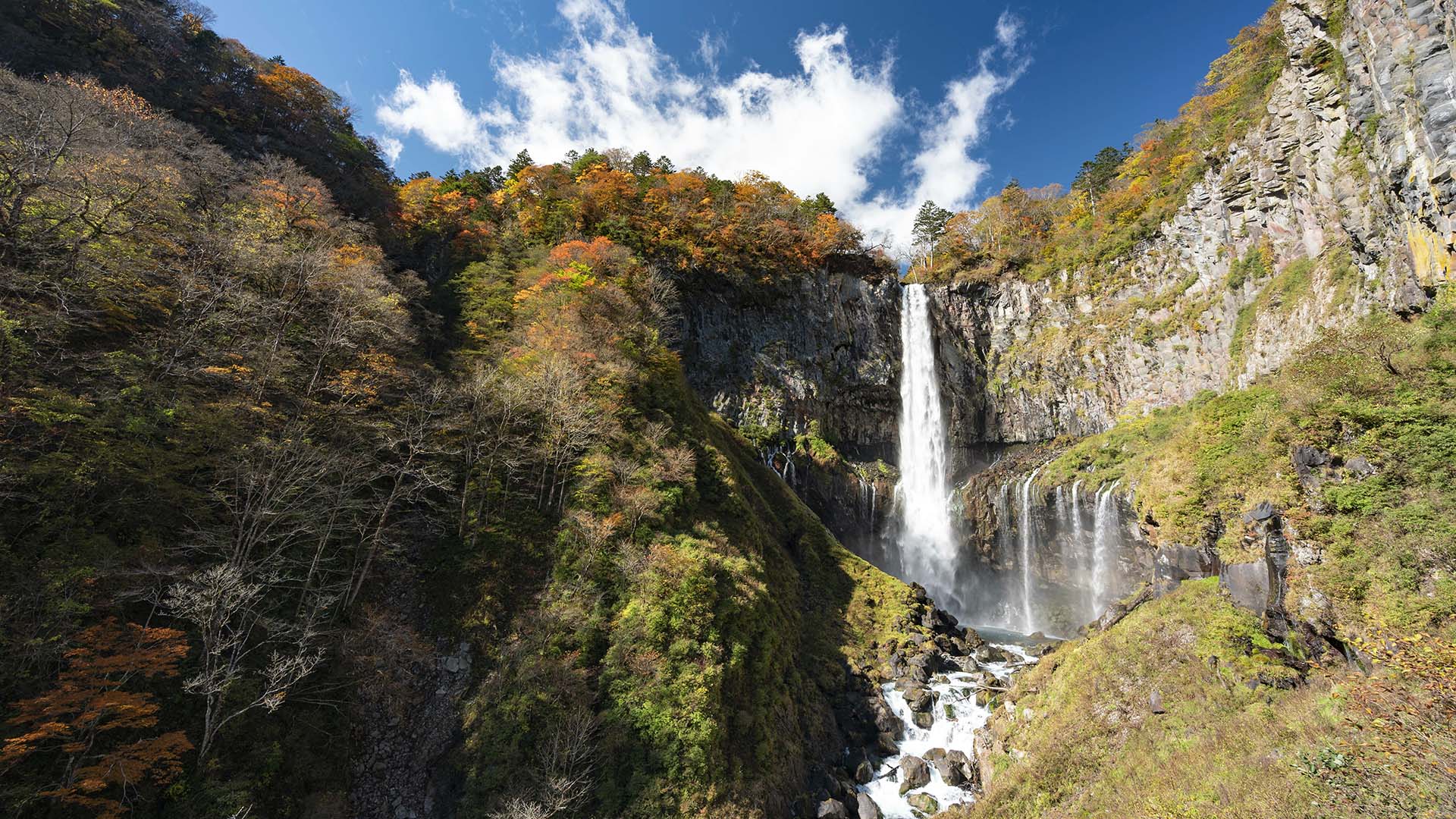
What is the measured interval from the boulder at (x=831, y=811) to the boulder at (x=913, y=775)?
2.35 metres

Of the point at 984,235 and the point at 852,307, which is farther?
the point at 984,235

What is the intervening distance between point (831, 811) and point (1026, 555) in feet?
78.4

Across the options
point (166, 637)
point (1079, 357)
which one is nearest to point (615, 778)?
point (166, 637)

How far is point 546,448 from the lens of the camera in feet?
68.8

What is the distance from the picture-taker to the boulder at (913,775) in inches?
634

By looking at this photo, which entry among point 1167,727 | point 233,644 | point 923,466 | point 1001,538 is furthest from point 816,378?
point 233,644

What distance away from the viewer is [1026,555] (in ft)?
106

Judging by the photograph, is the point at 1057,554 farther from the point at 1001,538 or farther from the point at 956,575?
the point at 956,575

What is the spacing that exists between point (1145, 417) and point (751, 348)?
90.9ft

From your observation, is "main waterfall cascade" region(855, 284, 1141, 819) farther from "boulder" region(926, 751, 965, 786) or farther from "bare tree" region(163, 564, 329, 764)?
"bare tree" region(163, 564, 329, 764)

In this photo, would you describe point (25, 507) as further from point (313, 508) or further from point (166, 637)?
point (313, 508)

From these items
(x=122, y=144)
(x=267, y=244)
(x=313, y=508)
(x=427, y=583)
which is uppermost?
(x=122, y=144)

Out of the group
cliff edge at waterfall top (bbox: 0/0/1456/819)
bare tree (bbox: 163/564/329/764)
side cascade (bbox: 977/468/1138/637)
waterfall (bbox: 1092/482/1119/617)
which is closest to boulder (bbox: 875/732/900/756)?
cliff edge at waterfall top (bbox: 0/0/1456/819)

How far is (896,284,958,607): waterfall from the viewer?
3675 centimetres
